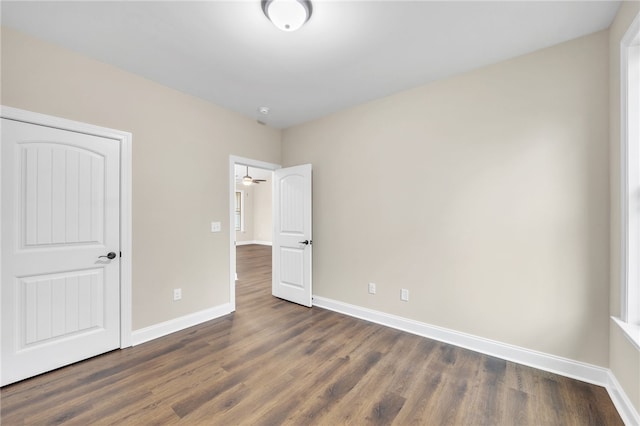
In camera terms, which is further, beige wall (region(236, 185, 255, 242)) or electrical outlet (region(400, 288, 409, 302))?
beige wall (region(236, 185, 255, 242))

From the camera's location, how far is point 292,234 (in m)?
3.83

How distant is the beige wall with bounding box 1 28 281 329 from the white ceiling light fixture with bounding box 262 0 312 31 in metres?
1.77

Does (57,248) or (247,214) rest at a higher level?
(247,214)

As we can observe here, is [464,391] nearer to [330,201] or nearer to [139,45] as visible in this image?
[330,201]

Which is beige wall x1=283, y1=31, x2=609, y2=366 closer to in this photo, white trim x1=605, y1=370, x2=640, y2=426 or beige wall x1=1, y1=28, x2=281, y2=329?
white trim x1=605, y1=370, x2=640, y2=426

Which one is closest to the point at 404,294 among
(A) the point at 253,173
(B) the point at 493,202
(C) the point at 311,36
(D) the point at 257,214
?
(B) the point at 493,202

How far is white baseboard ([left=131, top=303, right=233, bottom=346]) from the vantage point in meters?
2.59

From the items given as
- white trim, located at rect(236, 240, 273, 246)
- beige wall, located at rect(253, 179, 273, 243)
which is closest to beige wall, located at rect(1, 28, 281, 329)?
beige wall, located at rect(253, 179, 273, 243)

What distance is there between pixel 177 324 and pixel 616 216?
13.4 ft

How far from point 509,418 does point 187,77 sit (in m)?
3.91

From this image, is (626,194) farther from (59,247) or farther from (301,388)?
(59,247)

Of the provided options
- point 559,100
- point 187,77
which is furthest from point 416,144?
point 187,77

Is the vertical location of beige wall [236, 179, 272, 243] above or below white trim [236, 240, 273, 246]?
above

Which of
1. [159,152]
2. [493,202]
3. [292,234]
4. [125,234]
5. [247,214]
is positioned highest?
[159,152]
